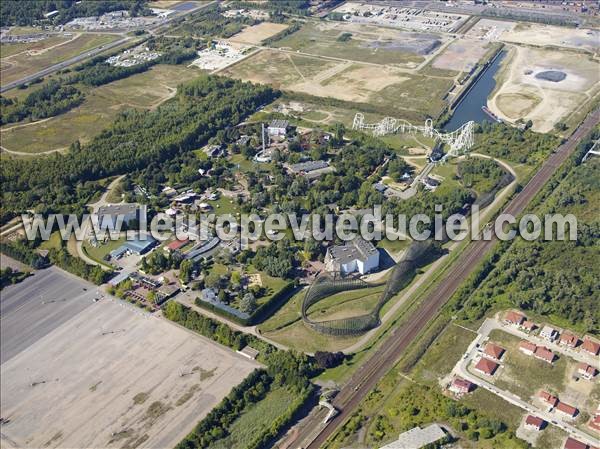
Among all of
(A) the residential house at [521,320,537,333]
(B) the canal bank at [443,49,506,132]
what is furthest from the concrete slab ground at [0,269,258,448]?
(B) the canal bank at [443,49,506,132]

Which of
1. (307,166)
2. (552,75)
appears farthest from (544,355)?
(552,75)

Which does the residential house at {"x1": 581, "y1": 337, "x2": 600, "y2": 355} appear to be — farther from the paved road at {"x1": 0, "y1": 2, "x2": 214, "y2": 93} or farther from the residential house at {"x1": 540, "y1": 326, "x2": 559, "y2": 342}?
the paved road at {"x1": 0, "y1": 2, "x2": 214, "y2": 93}

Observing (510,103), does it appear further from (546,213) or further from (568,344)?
(568,344)

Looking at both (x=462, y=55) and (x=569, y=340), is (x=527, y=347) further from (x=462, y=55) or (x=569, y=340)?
(x=462, y=55)

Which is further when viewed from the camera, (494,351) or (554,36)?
(554,36)

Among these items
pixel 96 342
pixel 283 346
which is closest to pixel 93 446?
pixel 96 342

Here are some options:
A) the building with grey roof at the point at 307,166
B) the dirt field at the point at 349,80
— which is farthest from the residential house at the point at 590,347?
the dirt field at the point at 349,80
